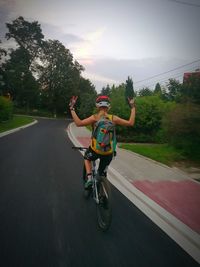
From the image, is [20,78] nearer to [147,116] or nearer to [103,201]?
[147,116]

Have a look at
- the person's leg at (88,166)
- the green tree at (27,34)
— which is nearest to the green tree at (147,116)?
the person's leg at (88,166)

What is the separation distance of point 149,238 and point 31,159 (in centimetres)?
680

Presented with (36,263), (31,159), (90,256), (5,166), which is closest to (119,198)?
(90,256)

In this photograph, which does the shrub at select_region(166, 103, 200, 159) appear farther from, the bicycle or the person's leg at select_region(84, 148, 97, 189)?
the bicycle

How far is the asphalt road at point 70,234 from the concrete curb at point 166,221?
0.13 m

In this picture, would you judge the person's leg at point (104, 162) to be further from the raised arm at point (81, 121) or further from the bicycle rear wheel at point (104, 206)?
the raised arm at point (81, 121)

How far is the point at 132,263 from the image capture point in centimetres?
344

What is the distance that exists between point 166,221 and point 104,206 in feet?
4.23

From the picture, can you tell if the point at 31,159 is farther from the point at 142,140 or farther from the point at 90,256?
the point at 142,140

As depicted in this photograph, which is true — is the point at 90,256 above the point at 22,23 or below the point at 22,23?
below

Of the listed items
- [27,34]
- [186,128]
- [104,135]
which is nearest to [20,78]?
[27,34]

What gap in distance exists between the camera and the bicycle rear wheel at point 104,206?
4.23 m

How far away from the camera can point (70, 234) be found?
409 centimetres

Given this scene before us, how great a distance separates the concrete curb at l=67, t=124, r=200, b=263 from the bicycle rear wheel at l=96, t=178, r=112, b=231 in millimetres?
1048
